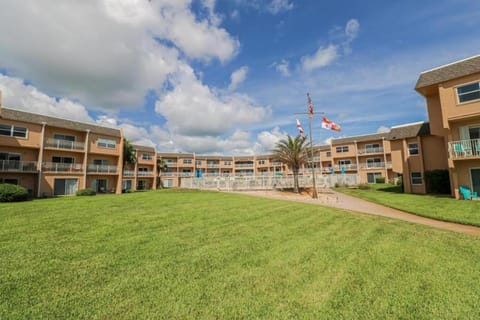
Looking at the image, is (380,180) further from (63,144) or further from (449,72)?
(63,144)

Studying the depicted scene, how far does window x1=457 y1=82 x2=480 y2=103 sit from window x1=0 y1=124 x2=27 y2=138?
140 feet

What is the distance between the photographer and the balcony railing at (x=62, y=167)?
26.0 meters

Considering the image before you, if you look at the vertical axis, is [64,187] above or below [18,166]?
below

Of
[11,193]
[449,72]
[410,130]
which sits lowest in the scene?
[11,193]

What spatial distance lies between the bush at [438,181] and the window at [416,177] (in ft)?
3.65

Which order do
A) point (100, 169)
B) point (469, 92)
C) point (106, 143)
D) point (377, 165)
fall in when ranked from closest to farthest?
point (469, 92)
point (100, 169)
point (106, 143)
point (377, 165)

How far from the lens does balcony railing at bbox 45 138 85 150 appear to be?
2676 centimetres

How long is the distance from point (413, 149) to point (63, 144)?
4149 cm

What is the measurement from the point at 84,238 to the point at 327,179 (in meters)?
30.0

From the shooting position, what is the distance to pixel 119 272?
452 centimetres

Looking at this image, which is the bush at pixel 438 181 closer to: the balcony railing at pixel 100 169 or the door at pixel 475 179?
the door at pixel 475 179

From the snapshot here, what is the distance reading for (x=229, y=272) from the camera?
4727 mm

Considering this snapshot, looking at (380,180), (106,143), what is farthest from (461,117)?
(106,143)

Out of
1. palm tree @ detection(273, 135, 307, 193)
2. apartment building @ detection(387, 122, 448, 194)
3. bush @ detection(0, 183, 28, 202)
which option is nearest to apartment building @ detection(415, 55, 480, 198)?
apartment building @ detection(387, 122, 448, 194)
